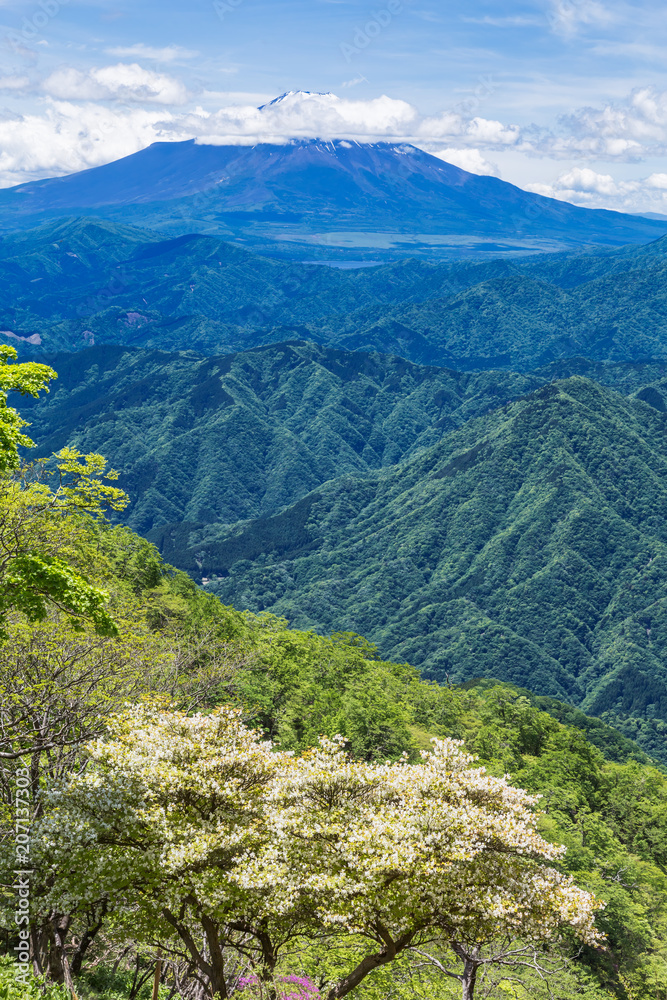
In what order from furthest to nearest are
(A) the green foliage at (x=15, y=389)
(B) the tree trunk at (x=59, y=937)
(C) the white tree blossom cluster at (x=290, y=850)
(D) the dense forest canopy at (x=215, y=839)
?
(B) the tree trunk at (x=59, y=937)
(D) the dense forest canopy at (x=215, y=839)
(C) the white tree blossom cluster at (x=290, y=850)
(A) the green foliage at (x=15, y=389)

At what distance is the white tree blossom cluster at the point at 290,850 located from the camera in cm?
1962

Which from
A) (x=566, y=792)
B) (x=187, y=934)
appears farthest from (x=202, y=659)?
(x=187, y=934)

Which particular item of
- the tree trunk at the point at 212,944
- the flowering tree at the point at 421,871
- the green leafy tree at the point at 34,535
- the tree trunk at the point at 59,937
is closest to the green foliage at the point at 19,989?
the tree trunk at the point at 59,937

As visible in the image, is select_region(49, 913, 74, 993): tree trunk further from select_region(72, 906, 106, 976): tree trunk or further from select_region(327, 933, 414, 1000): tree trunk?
select_region(327, 933, 414, 1000): tree trunk

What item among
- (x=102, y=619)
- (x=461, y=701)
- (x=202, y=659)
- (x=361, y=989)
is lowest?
(x=461, y=701)

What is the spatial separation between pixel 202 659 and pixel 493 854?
139 feet

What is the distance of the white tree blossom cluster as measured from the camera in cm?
1962

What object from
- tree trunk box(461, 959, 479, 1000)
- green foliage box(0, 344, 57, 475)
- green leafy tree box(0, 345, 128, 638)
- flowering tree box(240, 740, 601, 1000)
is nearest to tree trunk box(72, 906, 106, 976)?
flowering tree box(240, 740, 601, 1000)

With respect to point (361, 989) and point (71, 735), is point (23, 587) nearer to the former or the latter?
point (71, 735)

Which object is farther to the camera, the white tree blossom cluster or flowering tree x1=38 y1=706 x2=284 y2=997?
flowering tree x1=38 y1=706 x2=284 y2=997

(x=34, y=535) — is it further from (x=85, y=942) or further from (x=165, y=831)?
(x=85, y=942)

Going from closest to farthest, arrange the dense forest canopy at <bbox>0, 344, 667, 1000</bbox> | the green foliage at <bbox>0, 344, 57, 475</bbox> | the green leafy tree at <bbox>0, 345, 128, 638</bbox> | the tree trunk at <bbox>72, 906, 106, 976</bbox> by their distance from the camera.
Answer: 1. the green leafy tree at <bbox>0, 345, 128, 638</bbox>
2. the green foliage at <bbox>0, 344, 57, 475</bbox>
3. the dense forest canopy at <bbox>0, 344, 667, 1000</bbox>
4. the tree trunk at <bbox>72, 906, 106, 976</bbox>

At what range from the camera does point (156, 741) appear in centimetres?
2209

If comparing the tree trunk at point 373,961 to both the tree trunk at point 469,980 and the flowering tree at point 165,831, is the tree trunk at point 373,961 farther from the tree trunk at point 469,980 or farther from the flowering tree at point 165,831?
the tree trunk at point 469,980
